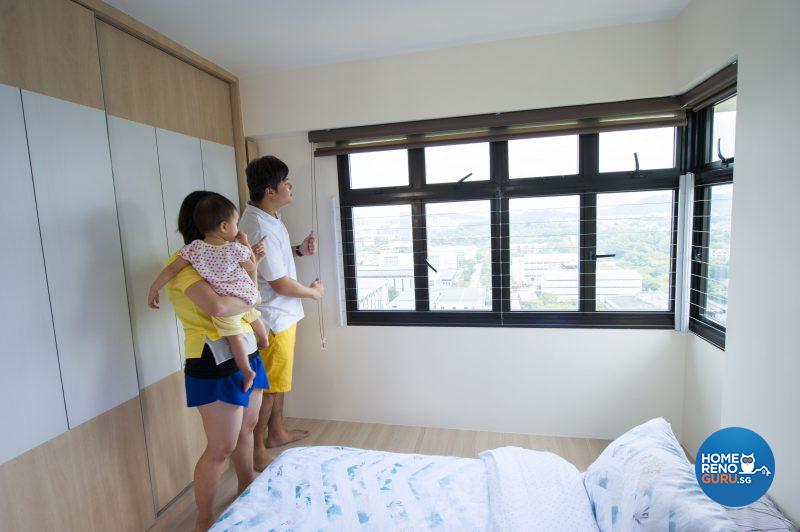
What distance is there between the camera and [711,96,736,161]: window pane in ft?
6.14

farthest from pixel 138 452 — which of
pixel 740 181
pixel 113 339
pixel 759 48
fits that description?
pixel 759 48

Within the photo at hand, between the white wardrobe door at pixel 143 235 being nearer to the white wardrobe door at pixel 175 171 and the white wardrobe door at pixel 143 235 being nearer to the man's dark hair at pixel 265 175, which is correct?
the white wardrobe door at pixel 175 171

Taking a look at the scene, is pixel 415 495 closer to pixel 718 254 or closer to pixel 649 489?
pixel 649 489

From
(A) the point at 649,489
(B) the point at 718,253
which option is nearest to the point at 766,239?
(B) the point at 718,253

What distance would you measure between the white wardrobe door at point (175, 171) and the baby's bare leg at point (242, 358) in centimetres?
71

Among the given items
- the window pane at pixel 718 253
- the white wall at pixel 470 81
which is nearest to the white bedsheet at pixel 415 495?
the window pane at pixel 718 253

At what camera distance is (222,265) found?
Result: 1625mm

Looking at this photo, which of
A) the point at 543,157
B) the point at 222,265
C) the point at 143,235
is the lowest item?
the point at 222,265

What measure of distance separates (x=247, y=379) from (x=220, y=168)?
4.40 ft

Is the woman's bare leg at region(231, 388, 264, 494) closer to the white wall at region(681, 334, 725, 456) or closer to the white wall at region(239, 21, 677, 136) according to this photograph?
the white wall at region(239, 21, 677, 136)

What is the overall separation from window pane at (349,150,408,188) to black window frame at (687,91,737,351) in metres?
1.59

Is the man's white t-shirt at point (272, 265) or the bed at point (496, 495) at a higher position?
the man's white t-shirt at point (272, 265)

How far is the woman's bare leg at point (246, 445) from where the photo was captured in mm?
1923

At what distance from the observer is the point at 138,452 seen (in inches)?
71.6
